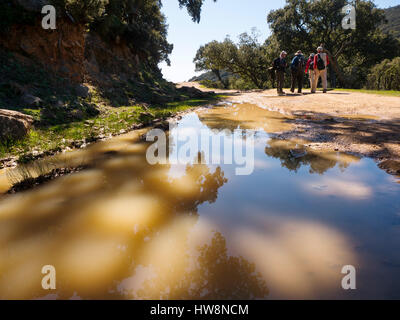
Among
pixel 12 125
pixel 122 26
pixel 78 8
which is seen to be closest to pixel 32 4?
pixel 78 8

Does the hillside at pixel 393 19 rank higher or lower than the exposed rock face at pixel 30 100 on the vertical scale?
higher

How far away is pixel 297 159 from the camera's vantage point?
390cm

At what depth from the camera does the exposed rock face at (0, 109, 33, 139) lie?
454cm

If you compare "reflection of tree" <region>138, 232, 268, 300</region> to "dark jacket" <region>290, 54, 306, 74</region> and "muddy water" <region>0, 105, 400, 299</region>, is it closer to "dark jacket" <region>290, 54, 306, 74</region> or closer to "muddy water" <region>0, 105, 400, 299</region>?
"muddy water" <region>0, 105, 400, 299</region>

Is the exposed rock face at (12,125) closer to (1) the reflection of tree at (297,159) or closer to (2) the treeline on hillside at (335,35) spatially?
(1) the reflection of tree at (297,159)

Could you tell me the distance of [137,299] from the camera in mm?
1459

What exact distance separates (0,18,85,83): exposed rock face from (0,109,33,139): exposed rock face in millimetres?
4810

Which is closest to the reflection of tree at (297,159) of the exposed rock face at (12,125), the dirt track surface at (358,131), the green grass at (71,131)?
the dirt track surface at (358,131)

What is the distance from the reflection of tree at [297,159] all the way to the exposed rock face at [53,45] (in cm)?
854

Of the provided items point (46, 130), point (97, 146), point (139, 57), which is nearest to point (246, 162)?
point (97, 146)

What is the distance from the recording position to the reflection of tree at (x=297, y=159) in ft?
11.6

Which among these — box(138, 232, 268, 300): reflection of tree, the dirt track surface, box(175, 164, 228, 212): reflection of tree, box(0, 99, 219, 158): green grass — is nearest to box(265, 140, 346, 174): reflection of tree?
the dirt track surface

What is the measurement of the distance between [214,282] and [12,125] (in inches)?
205

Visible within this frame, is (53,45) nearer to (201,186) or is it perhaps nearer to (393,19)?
(201,186)
